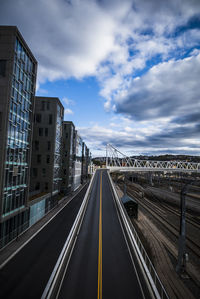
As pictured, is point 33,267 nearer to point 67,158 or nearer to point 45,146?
point 45,146

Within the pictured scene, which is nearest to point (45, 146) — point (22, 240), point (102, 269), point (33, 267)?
point (22, 240)

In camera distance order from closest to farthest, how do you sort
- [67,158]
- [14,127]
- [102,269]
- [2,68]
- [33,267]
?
[102,269], [33,267], [2,68], [14,127], [67,158]

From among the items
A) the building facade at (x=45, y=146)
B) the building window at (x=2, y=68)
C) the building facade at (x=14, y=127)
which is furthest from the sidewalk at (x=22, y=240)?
the building window at (x=2, y=68)

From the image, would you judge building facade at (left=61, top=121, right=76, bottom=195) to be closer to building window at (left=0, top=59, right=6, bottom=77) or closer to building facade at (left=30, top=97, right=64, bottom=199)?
building facade at (left=30, top=97, right=64, bottom=199)

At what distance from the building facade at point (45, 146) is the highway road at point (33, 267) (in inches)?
540

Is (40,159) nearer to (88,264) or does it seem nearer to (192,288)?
(88,264)

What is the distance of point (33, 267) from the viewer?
16406 mm

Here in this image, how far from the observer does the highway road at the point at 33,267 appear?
1338cm

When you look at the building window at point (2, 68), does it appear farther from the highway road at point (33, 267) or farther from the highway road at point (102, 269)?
the highway road at point (102, 269)

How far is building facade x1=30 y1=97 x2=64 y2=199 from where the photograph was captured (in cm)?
3775

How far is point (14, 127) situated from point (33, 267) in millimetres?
17274

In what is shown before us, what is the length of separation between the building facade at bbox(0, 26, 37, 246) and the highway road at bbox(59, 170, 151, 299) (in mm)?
10185

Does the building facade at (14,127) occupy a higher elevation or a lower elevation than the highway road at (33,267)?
higher

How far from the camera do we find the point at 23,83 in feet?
80.5
